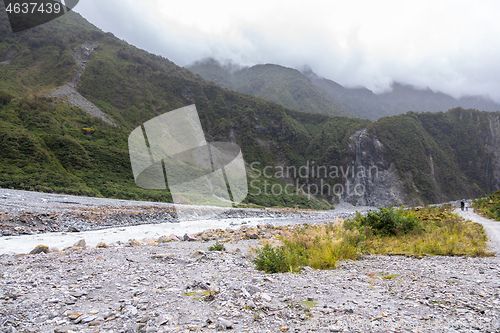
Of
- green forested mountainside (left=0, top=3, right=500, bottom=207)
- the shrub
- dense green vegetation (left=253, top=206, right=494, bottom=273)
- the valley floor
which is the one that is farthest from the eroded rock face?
the valley floor

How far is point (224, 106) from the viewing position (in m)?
116

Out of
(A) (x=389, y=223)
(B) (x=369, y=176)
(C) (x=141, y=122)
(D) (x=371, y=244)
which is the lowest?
(D) (x=371, y=244)

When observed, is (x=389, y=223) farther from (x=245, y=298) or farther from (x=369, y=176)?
(x=369, y=176)

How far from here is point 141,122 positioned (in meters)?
81.8

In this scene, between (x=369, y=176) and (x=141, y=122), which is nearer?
(x=141, y=122)

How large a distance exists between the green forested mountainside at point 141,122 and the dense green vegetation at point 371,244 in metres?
32.9

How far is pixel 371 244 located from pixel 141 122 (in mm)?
85260

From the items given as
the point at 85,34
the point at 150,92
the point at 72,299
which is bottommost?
the point at 72,299

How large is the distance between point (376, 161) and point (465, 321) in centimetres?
10142

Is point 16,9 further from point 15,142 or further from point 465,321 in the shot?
point 465,321

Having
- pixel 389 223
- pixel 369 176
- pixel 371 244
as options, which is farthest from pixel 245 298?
pixel 369 176

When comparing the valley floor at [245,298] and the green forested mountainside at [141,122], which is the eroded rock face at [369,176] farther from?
the valley floor at [245,298]

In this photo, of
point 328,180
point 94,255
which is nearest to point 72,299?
point 94,255

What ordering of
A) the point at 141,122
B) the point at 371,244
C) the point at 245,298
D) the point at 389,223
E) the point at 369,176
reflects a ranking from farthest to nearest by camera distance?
1. the point at 369,176
2. the point at 141,122
3. the point at 389,223
4. the point at 371,244
5. the point at 245,298
